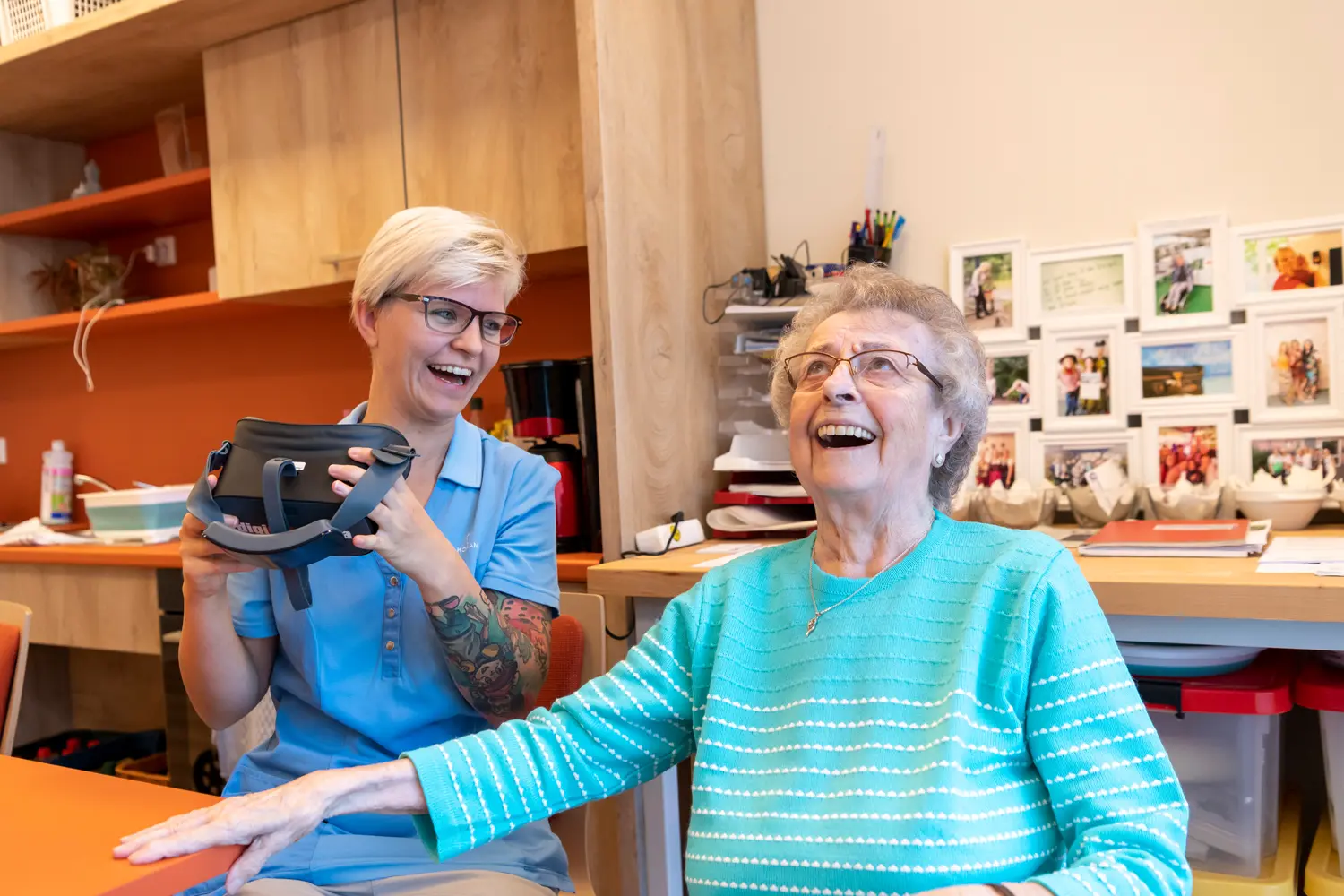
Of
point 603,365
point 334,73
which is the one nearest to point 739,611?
point 603,365

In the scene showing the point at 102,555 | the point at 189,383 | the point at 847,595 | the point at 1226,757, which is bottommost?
the point at 1226,757

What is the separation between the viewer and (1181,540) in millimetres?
1651

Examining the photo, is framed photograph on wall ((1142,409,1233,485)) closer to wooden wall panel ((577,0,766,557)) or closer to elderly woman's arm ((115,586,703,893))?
wooden wall panel ((577,0,766,557))

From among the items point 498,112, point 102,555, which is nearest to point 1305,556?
point 498,112

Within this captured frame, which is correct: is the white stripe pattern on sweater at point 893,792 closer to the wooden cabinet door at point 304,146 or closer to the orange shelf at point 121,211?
the wooden cabinet door at point 304,146

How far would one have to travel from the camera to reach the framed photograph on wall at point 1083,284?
2105 mm

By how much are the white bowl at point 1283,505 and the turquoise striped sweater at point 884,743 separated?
1.00m

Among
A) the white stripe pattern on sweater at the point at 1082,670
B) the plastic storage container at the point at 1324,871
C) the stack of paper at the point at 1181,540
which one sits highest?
the stack of paper at the point at 1181,540

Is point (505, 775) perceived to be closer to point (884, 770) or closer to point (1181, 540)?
point (884, 770)

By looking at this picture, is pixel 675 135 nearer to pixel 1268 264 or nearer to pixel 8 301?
pixel 1268 264

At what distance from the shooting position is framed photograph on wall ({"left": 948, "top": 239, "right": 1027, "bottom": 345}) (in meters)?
2.20

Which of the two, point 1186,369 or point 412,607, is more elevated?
point 1186,369

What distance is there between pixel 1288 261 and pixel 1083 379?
0.41 m

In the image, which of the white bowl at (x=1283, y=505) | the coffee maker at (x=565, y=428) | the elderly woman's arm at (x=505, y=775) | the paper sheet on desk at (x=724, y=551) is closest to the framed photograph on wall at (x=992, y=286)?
the white bowl at (x=1283, y=505)
